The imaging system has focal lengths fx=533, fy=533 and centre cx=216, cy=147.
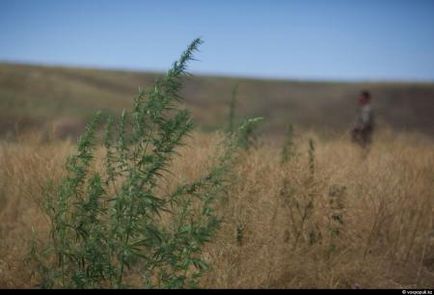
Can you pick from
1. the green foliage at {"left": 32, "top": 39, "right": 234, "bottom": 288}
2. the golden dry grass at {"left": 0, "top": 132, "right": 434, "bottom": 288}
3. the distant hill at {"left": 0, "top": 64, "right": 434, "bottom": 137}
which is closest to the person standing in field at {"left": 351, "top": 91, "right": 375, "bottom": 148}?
the golden dry grass at {"left": 0, "top": 132, "right": 434, "bottom": 288}

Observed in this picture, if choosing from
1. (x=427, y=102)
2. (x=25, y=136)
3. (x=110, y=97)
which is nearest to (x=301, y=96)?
(x=427, y=102)

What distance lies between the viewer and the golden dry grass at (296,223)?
5.04 metres

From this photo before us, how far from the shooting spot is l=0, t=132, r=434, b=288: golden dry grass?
504 centimetres

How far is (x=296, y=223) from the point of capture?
5980 mm

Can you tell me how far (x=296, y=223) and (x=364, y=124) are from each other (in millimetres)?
6245

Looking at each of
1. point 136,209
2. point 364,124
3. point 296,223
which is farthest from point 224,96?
point 136,209

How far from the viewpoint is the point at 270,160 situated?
7.09 metres

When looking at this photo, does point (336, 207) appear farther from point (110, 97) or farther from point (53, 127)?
point (110, 97)

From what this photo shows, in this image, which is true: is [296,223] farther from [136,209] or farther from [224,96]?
[224,96]

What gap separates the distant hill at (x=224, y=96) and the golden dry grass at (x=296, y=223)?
24.8 metres

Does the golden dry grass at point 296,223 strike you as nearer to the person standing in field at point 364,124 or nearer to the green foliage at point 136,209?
the green foliage at point 136,209

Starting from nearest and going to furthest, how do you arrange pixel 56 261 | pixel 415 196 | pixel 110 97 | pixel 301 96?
pixel 56 261 < pixel 415 196 < pixel 110 97 < pixel 301 96

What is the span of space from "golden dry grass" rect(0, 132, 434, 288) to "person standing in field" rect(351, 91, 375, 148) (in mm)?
3856

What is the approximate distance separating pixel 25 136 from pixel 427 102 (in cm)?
6068
